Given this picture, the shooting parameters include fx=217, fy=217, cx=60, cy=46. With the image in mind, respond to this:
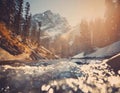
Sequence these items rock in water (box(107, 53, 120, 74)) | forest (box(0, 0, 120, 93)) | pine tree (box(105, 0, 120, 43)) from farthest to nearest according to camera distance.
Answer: pine tree (box(105, 0, 120, 43)) → rock in water (box(107, 53, 120, 74)) → forest (box(0, 0, 120, 93))

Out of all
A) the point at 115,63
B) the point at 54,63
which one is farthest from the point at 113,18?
the point at 115,63

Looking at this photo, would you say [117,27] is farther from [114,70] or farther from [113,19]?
[114,70]

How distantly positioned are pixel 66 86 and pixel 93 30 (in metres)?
131

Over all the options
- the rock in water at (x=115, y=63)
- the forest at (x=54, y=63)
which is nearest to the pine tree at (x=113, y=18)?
the forest at (x=54, y=63)

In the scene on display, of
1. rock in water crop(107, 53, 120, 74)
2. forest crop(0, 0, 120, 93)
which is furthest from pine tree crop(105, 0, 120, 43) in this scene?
rock in water crop(107, 53, 120, 74)

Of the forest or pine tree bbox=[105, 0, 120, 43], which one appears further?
pine tree bbox=[105, 0, 120, 43]

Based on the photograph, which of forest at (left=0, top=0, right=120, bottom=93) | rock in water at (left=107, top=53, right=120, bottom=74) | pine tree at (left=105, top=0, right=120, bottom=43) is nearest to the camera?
forest at (left=0, top=0, right=120, bottom=93)

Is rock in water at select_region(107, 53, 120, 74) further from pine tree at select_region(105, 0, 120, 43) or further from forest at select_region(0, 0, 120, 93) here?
pine tree at select_region(105, 0, 120, 43)

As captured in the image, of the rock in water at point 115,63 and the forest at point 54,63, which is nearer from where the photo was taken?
the forest at point 54,63

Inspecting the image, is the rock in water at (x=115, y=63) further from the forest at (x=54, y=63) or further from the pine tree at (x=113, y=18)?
the pine tree at (x=113, y=18)

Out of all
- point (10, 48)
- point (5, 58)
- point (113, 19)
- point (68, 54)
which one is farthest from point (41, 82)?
point (68, 54)

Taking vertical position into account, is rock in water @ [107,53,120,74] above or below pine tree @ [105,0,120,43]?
below

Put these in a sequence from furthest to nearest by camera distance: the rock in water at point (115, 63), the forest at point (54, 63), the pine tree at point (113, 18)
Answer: the pine tree at point (113, 18)
the rock in water at point (115, 63)
the forest at point (54, 63)

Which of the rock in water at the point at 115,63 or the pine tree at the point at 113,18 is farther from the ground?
the pine tree at the point at 113,18
